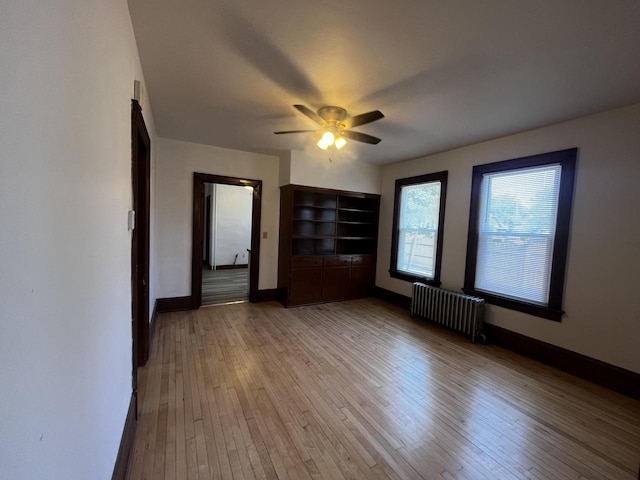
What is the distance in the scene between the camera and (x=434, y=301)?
13.6 feet

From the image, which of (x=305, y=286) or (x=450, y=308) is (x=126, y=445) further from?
(x=450, y=308)

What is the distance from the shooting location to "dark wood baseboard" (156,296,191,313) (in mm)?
4195

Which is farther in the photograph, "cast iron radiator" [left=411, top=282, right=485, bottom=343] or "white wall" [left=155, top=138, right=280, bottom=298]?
"white wall" [left=155, top=138, right=280, bottom=298]

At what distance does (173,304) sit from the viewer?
169 inches

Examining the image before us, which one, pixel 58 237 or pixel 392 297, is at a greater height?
pixel 58 237

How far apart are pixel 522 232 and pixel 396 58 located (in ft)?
8.66

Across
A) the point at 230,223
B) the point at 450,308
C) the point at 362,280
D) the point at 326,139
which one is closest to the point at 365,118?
the point at 326,139

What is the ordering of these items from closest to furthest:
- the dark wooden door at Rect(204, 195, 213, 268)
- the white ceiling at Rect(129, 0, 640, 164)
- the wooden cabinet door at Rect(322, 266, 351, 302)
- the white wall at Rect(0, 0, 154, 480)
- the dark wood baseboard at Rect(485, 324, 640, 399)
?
the white wall at Rect(0, 0, 154, 480), the white ceiling at Rect(129, 0, 640, 164), the dark wood baseboard at Rect(485, 324, 640, 399), the wooden cabinet door at Rect(322, 266, 351, 302), the dark wooden door at Rect(204, 195, 213, 268)

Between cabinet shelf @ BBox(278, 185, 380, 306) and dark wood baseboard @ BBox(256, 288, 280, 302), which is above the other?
cabinet shelf @ BBox(278, 185, 380, 306)

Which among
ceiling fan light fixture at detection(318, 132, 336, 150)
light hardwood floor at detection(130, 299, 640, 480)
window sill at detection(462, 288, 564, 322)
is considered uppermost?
ceiling fan light fixture at detection(318, 132, 336, 150)

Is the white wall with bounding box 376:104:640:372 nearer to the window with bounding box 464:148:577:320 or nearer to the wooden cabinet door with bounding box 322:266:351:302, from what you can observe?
the window with bounding box 464:148:577:320

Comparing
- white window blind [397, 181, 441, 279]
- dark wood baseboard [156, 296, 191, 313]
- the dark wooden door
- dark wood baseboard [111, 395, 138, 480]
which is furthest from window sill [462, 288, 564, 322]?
the dark wooden door

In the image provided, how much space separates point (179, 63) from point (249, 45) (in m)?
0.67

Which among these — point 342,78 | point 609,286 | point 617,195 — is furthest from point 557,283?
point 342,78
